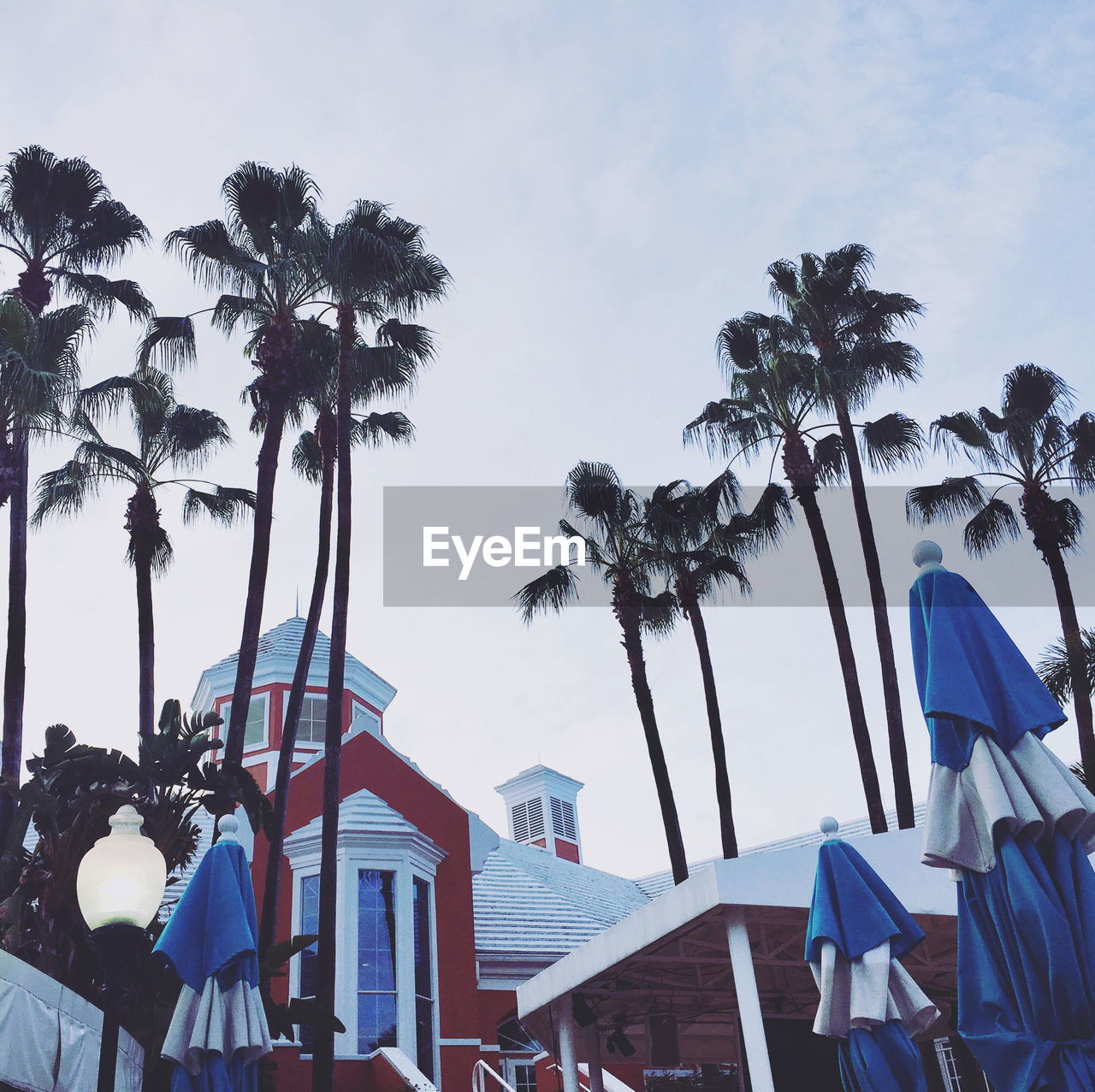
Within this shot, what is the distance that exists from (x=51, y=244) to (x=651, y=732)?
14145 mm

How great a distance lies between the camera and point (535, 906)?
2294 centimetres

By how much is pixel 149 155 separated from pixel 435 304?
669 cm

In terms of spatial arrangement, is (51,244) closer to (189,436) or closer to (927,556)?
(189,436)

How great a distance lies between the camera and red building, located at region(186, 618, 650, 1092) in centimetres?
1788

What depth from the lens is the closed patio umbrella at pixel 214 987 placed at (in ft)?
25.6

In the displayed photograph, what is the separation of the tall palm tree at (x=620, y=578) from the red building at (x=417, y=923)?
3.69m

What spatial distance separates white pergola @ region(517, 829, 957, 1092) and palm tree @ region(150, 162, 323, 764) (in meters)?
7.46

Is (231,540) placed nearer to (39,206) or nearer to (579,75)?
(39,206)

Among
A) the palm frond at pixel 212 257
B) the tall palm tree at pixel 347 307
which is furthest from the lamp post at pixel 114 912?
the palm frond at pixel 212 257

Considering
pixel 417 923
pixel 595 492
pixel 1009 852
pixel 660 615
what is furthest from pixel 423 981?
pixel 1009 852

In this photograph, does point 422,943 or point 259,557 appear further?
point 422,943

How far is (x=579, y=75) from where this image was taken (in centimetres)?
1523

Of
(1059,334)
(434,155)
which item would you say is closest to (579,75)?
(434,155)

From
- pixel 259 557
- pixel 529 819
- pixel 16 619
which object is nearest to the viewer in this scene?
pixel 16 619
